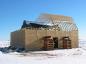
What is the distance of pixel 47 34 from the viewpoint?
23.9m

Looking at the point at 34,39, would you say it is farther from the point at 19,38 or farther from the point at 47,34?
the point at 19,38

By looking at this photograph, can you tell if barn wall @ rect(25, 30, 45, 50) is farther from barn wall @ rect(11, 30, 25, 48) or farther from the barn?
barn wall @ rect(11, 30, 25, 48)

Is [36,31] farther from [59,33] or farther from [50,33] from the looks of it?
[59,33]

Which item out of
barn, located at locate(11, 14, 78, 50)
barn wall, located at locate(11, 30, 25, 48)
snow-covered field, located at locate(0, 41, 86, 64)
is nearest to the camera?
snow-covered field, located at locate(0, 41, 86, 64)

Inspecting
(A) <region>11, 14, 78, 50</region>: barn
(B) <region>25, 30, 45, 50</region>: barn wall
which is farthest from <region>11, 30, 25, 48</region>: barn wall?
(B) <region>25, 30, 45, 50</region>: barn wall

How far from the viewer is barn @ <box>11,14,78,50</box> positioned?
22.7 metres

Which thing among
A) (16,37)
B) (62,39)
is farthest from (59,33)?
(16,37)

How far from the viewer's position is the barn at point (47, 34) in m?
22.7

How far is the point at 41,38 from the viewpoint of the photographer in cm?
2350

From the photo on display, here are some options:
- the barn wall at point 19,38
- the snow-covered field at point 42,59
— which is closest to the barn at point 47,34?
the barn wall at point 19,38

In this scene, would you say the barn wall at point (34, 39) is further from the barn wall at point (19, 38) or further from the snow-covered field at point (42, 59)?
the snow-covered field at point (42, 59)

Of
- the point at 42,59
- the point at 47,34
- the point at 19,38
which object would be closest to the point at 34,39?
the point at 47,34

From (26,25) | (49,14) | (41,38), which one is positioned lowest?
(41,38)

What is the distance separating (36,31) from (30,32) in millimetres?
917
